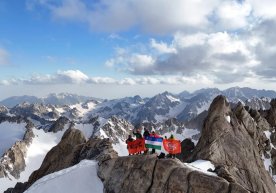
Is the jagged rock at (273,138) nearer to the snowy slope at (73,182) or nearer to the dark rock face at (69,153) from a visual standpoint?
the dark rock face at (69,153)

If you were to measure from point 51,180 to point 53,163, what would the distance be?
27988 mm

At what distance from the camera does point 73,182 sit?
125 feet

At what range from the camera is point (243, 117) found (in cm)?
7388

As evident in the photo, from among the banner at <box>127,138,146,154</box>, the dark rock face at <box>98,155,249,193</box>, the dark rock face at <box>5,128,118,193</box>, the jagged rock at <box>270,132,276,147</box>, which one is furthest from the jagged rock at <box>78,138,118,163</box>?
the jagged rock at <box>270,132,276,147</box>

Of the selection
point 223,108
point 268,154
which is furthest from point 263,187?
point 268,154

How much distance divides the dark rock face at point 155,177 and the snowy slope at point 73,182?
3.43ft

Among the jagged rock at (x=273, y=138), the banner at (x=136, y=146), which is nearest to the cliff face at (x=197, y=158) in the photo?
the banner at (x=136, y=146)

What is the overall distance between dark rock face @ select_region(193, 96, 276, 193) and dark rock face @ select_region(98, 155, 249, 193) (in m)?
19.5

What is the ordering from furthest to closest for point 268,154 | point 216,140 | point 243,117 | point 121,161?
1. point 268,154
2. point 243,117
3. point 216,140
4. point 121,161

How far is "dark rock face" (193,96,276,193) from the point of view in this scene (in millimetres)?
53219

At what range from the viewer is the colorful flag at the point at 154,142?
40.7 m

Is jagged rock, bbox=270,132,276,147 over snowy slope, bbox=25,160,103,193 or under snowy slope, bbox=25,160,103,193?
under

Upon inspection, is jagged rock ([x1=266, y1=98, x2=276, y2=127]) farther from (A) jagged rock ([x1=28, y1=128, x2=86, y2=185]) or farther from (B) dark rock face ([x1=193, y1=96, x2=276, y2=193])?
(A) jagged rock ([x1=28, y1=128, x2=86, y2=185])

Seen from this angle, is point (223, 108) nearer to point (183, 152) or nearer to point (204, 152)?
point (204, 152)
